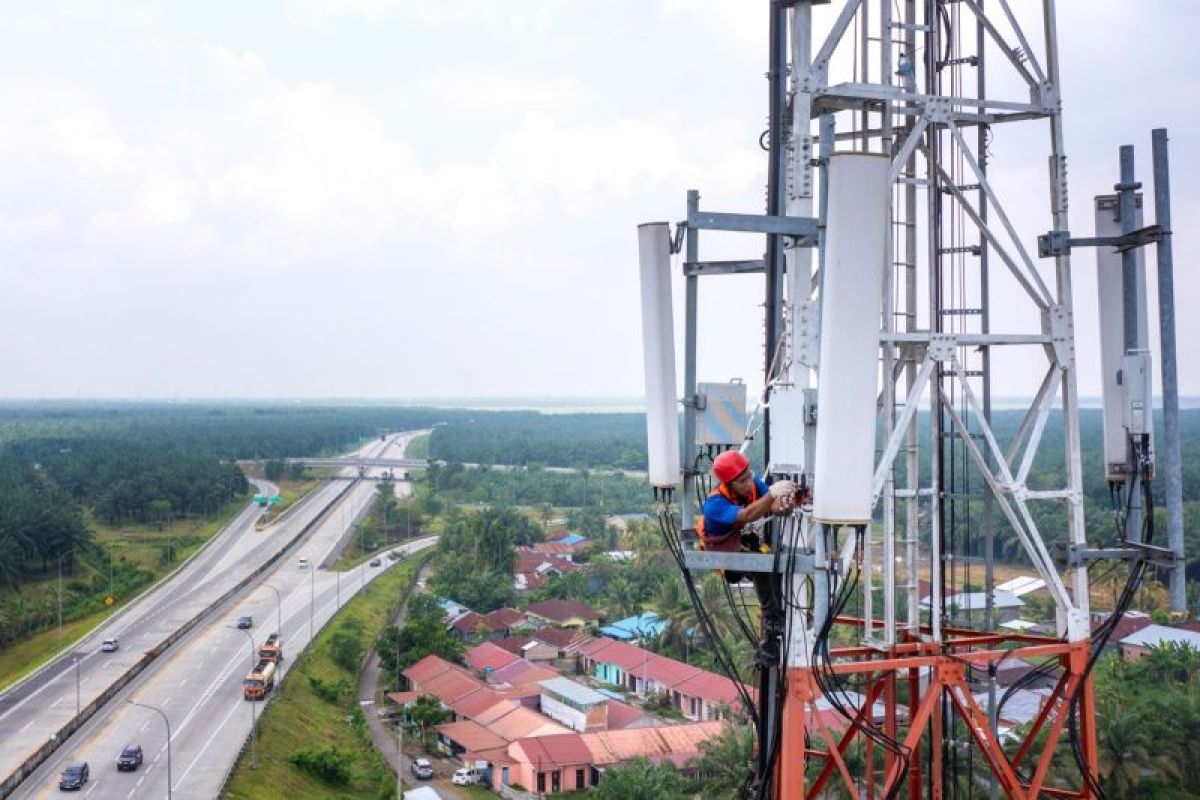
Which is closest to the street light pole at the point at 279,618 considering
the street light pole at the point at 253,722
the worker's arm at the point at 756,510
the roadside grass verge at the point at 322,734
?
the roadside grass verge at the point at 322,734

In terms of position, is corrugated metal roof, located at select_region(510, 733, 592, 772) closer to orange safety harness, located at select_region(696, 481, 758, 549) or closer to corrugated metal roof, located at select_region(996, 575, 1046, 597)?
orange safety harness, located at select_region(696, 481, 758, 549)

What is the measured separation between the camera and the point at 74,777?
26359mm

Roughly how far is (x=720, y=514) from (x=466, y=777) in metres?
26.2

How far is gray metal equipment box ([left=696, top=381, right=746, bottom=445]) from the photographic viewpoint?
9430 mm

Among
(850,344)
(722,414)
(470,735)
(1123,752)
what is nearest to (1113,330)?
(722,414)

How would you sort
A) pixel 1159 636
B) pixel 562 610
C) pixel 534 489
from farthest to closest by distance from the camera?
pixel 534 489, pixel 562 610, pixel 1159 636

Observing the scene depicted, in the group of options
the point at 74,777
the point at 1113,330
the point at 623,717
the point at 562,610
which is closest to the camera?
the point at 1113,330

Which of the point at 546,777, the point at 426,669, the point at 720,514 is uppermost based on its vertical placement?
the point at 720,514

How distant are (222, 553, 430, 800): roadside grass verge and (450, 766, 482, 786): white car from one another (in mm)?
1793

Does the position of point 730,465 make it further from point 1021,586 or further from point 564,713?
point 1021,586

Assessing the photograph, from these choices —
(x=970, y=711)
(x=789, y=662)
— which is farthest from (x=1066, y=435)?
(x=789, y=662)

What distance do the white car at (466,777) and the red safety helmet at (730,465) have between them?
2648 centimetres

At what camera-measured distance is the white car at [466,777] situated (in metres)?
31.6

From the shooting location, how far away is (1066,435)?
1091cm
